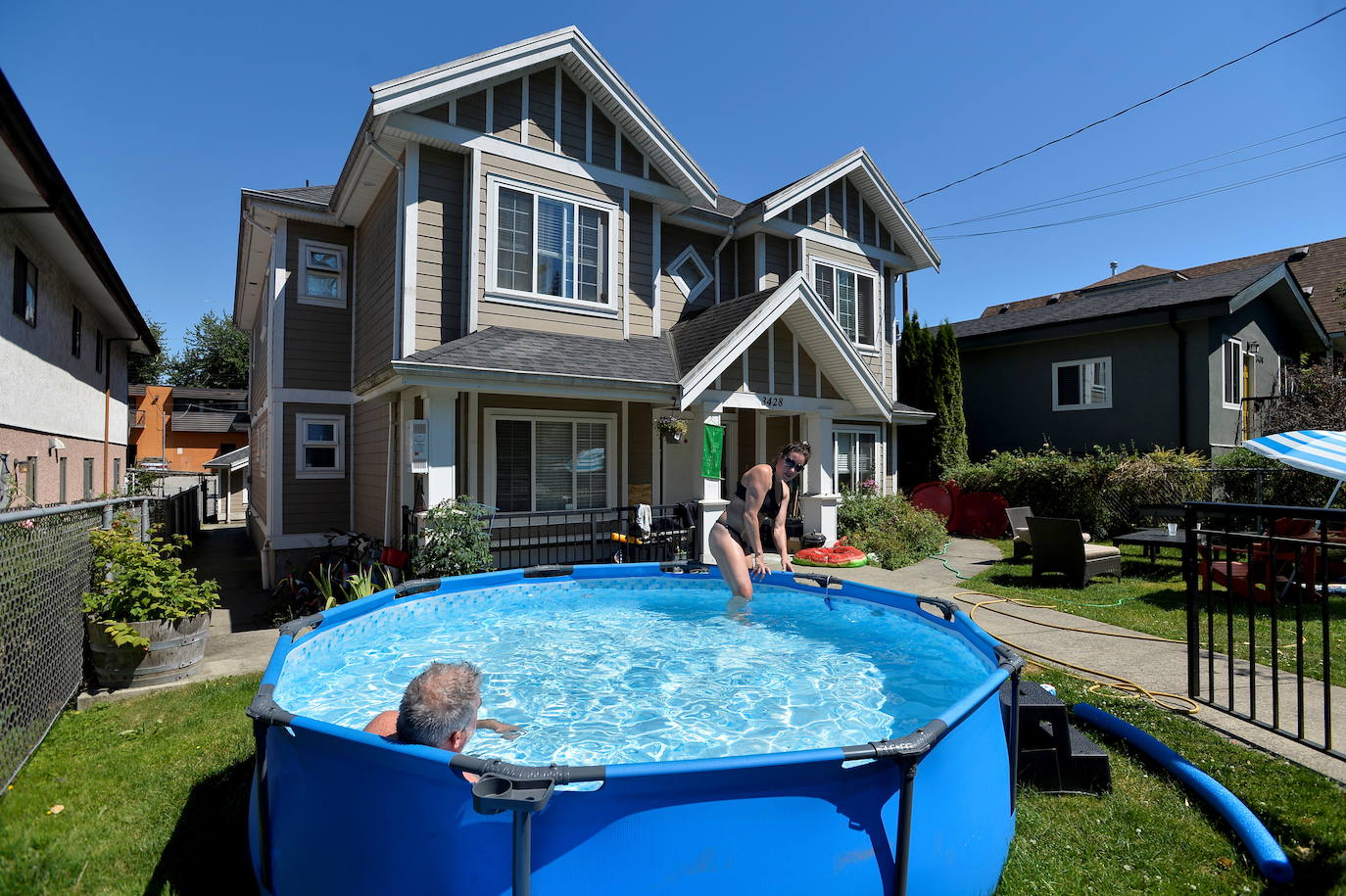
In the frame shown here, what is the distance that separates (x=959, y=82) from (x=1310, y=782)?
15855 millimetres

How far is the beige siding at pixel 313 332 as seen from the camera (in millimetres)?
12094

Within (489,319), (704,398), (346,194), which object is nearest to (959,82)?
(704,398)

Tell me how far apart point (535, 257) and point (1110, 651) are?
30.8 feet

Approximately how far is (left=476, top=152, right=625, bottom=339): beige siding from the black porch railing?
3.09 metres

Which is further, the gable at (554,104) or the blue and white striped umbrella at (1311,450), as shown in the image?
the gable at (554,104)

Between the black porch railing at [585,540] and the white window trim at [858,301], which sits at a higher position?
the white window trim at [858,301]

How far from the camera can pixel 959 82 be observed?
50.1 ft

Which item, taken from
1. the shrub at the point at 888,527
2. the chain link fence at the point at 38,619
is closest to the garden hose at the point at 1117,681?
the shrub at the point at 888,527

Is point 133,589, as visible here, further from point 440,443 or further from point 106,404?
point 106,404

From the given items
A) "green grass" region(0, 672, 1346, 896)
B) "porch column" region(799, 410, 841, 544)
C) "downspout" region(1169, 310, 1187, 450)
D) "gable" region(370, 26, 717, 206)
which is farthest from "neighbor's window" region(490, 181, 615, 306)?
"downspout" region(1169, 310, 1187, 450)

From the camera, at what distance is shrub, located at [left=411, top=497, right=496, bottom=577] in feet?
27.5

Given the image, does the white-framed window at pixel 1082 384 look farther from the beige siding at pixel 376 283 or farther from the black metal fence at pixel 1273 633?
the beige siding at pixel 376 283

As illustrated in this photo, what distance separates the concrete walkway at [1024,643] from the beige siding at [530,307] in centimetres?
510

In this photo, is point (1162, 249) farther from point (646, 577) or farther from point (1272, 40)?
point (646, 577)
